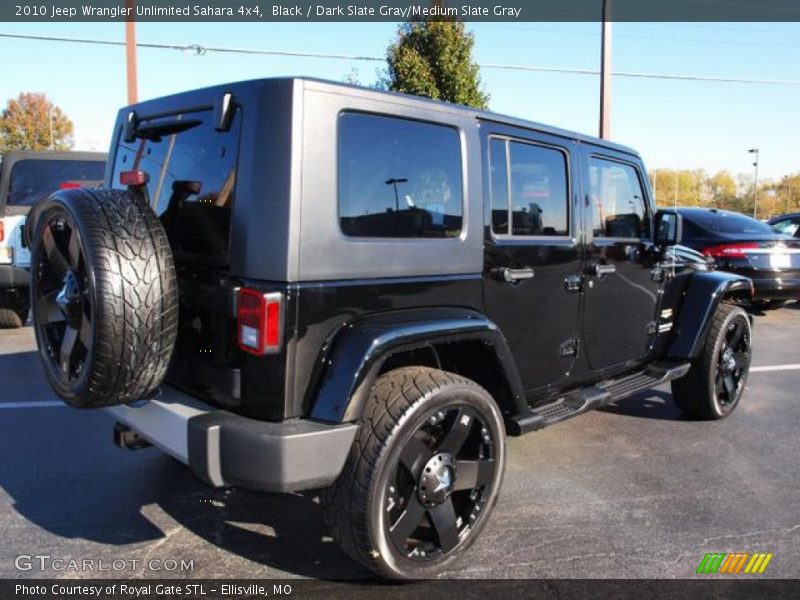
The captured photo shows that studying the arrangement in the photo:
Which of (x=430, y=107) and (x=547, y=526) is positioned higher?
(x=430, y=107)

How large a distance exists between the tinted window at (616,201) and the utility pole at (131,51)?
11.8 meters

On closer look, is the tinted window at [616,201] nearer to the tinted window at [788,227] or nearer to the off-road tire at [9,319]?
the off-road tire at [9,319]

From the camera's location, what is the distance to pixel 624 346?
14.3 feet

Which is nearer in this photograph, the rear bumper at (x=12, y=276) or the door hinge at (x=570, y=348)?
the door hinge at (x=570, y=348)

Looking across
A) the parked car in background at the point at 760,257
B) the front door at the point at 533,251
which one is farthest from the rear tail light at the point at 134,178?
the parked car in background at the point at 760,257

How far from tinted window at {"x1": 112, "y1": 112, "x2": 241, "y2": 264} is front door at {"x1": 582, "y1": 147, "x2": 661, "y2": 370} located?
2.17m

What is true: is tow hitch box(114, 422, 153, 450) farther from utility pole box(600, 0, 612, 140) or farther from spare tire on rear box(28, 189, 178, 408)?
utility pole box(600, 0, 612, 140)

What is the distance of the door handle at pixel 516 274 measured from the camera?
3289 mm

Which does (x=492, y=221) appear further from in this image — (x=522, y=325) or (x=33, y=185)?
(x=33, y=185)

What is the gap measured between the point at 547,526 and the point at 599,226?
5.86 ft

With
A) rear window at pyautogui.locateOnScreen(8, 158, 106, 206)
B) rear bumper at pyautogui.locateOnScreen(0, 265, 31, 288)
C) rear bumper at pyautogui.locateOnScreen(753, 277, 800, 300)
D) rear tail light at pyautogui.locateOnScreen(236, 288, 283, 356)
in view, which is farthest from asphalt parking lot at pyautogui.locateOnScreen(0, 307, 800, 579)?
rear bumper at pyautogui.locateOnScreen(753, 277, 800, 300)

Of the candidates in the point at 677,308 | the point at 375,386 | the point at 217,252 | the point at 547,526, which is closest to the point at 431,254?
the point at 375,386

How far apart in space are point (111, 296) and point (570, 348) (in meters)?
2.50
